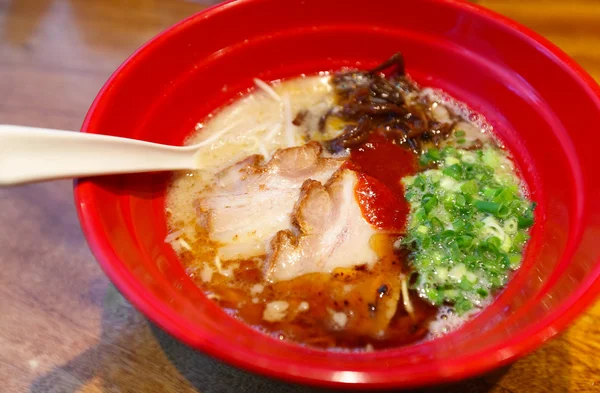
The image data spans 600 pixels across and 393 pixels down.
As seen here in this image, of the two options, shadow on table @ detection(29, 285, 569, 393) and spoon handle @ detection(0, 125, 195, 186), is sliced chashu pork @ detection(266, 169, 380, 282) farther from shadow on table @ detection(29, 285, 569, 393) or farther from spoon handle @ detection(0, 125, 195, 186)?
spoon handle @ detection(0, 125, 195, 186)

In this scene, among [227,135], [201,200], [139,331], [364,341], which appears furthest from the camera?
[227,135]

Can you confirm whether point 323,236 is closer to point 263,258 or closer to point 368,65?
point 263,258

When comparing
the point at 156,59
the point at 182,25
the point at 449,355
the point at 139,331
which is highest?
the point at 182,25

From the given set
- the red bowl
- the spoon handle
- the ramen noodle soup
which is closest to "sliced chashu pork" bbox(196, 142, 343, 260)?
the ramen noodle soup

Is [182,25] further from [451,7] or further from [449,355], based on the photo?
[449,355]

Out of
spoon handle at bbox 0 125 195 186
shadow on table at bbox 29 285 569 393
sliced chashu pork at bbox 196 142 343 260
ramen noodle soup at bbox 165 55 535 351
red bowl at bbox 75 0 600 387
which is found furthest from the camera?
sliced chashu pork at bbox 196 142 343 260

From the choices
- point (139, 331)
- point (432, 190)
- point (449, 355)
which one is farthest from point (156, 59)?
point (449, 355)

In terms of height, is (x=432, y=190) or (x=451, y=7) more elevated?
(x=451, y=7)

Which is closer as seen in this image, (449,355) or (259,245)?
(449,355)
